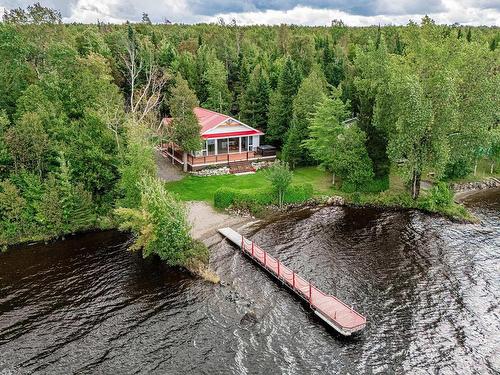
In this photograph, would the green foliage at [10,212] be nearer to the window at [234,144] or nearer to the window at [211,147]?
the window at [211,147]

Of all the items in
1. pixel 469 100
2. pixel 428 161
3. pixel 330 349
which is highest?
pixel 469 100

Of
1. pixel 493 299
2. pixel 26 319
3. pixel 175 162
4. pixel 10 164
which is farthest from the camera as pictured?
pixel 175 162

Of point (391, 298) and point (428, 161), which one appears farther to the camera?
point (428, 161)

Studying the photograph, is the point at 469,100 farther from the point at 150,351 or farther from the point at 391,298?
the point at 150,351

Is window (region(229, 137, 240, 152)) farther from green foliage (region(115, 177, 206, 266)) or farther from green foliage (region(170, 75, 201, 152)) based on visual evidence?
green foliage (region(115, 177, 206, 266))

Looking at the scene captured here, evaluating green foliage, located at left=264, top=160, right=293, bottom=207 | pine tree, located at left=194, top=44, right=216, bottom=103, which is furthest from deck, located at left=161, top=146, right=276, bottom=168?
pine tree, located at left=194, top=44, right=216, bottom=103

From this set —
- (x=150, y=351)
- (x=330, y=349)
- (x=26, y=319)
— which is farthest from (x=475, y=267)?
(x=26, y=319)
